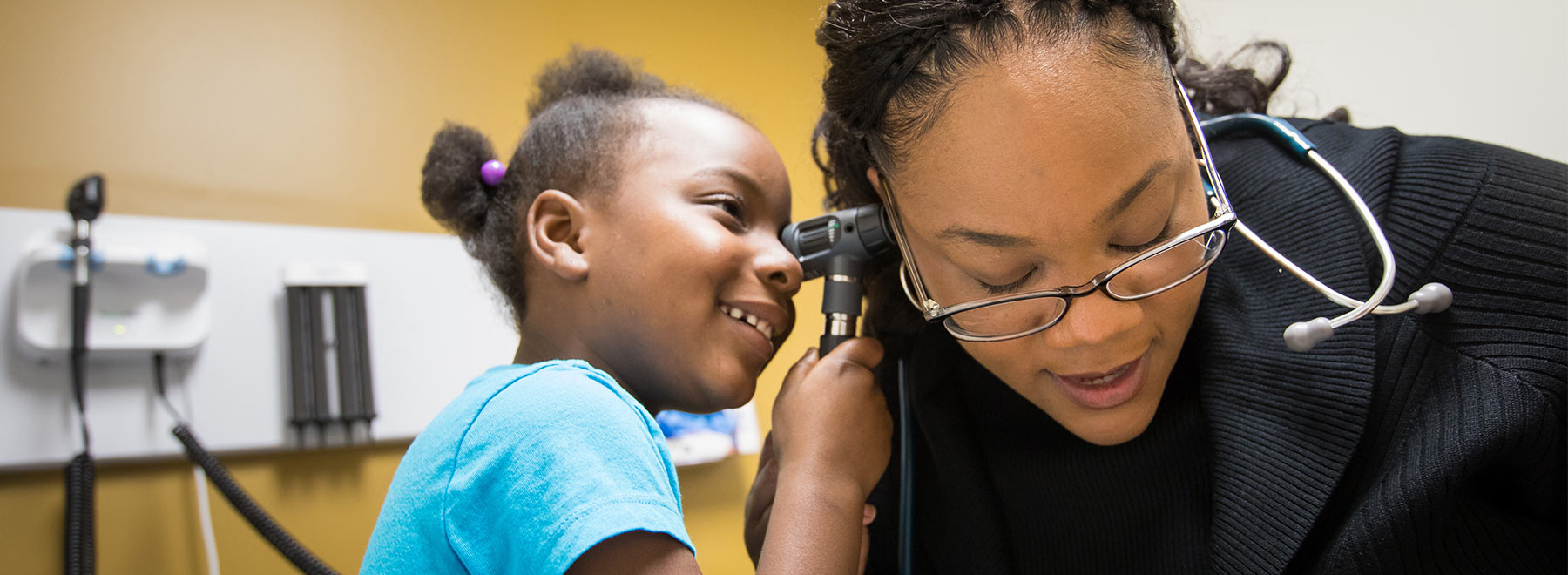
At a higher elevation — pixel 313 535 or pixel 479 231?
pixel 479 231

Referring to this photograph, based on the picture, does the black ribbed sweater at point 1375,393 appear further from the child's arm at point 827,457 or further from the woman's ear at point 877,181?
the woman's ear at point 877,181

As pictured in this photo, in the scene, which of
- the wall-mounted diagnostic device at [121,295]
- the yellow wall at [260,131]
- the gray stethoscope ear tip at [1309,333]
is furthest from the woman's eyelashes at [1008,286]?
the wall-mounted diagnostic device at [121,295]

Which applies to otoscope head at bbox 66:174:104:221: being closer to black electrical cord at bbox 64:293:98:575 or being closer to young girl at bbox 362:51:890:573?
black electrical cord at bbox 64:293:98:575

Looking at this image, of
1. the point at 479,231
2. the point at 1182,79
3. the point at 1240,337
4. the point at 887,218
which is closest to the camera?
the point at 1240,337

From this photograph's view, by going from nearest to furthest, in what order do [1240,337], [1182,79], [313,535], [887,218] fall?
1. [1240,337]
2. [887,218]
3. [1182,79]
4. [313,535]

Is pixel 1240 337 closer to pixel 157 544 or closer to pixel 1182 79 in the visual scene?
pixel 1182 79

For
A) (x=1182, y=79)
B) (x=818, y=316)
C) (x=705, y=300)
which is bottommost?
(x=818, y=316)

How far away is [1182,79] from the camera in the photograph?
120 centimetres


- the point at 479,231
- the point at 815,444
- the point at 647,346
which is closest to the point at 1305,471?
the point at 815,444

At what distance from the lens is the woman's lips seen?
0.89 metres

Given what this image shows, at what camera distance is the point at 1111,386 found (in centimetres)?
90

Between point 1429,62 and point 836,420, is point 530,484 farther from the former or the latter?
point 1429,62

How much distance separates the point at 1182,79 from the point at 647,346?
74 centimetres

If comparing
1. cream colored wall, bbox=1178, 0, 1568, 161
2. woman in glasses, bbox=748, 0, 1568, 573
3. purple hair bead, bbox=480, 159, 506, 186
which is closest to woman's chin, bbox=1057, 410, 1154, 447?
woman in glasses, bbox=748, 0, 1568, 573
